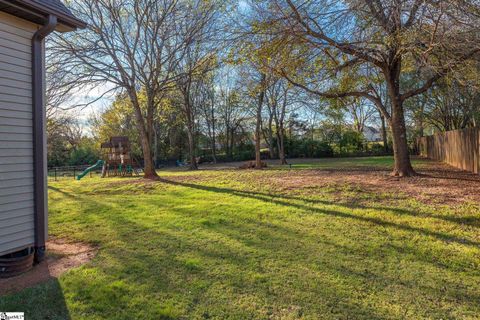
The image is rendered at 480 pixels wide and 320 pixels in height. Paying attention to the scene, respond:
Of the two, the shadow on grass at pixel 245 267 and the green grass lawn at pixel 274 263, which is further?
the shadow on grass at pixel 245 267

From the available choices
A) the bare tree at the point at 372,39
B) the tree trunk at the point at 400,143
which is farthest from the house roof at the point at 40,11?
the tree trunk at the point at 400,143

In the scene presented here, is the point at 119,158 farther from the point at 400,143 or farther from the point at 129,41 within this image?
the point at 400,143

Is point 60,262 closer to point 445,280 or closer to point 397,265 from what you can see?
point 397,265

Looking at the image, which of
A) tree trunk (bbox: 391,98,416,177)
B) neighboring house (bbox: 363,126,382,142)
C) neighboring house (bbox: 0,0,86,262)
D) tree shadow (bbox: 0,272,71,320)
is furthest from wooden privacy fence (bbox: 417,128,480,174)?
neighboring house (bbox: 363,126,382,142)

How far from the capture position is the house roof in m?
3.65

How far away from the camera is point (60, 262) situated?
156 inches

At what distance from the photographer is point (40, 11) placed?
3.90 meters

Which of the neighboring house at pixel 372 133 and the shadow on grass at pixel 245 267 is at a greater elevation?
the neighboring house at pixel 372 133

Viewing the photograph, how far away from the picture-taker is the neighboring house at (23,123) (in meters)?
3.70

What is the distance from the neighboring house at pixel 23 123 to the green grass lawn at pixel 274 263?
0.96m

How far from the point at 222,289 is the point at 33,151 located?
311 centimetres

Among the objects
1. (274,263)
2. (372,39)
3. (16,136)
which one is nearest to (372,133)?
(372,39)

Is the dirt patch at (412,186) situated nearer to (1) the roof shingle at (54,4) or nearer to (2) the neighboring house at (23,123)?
(2) the neighboring house at (23,123)

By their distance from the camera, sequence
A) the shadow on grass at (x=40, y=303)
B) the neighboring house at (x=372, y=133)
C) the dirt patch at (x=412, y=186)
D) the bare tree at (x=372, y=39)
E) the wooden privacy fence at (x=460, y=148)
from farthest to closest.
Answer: the neighboring house at (x=372, y=133)
the wooden privacy fence at (x=460, y=148)
the dirt patch at (x=412, y=186)
the bare tree at (x=372, y=39)
the shadow on grass at (x=40, y=303)
